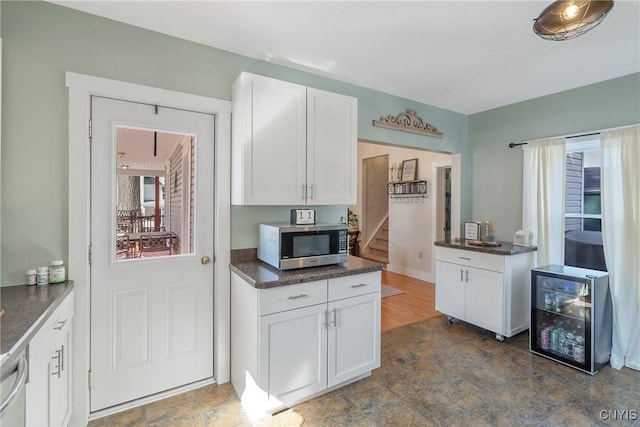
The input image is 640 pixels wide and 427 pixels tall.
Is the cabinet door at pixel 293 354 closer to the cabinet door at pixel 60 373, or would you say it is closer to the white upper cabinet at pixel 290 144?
the white upper cabinet at pixel 290 144

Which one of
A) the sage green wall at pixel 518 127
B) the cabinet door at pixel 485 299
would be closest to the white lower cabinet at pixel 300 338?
the cabinet door at pixel 485 299

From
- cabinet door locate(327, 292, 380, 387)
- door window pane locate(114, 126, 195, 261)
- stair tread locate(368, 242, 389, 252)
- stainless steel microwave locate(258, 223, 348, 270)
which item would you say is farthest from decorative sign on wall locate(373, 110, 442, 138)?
stair tread locate(368, 242, 389, 252)

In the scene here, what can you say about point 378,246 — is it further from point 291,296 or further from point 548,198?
point 291,296

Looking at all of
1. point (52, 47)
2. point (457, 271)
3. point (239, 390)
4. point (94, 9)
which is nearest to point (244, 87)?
point (94, 9)

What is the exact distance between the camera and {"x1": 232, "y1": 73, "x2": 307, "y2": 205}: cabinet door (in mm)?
2145

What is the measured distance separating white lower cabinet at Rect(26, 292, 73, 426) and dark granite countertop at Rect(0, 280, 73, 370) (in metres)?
0.06

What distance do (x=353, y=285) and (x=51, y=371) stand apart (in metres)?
1.70

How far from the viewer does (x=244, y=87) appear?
212cm

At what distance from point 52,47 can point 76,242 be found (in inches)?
46.1

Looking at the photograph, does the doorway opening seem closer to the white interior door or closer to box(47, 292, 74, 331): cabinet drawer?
the white interior door

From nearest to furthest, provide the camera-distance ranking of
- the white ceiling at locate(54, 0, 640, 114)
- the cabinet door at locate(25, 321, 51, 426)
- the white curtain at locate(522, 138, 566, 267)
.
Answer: the cabinet door at locate(25, 321, 51, 426) → the white ceiling at locate(54, 0, 640, 114) → the white curtain at locate(522, 138, 566, 267)

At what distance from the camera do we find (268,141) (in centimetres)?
221

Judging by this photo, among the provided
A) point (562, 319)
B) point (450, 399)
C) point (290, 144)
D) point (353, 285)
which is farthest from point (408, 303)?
point (290, 144)

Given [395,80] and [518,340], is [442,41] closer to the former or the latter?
[395,80]
